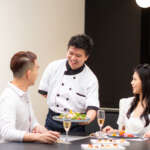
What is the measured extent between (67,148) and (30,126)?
542mm

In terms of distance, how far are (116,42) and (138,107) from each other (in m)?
2.25

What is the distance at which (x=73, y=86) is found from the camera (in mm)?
3389

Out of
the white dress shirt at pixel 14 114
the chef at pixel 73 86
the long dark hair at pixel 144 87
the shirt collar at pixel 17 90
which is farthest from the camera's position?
the long dark hair at pixel 144 87

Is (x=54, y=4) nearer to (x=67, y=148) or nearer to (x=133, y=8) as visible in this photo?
(x=133, y=8)

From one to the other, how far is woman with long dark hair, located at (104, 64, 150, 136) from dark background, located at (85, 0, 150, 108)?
1880 mm

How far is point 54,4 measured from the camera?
528cm

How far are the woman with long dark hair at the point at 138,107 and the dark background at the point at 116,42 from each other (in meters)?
1.88

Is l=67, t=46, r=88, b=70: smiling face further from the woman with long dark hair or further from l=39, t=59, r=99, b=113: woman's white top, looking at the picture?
the woman with long dark hair

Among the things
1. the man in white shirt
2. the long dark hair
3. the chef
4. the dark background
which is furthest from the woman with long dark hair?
the dark background

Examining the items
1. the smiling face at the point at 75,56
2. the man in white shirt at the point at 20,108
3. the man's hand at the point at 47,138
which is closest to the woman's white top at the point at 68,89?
A: the smiling face at the point at 75,56

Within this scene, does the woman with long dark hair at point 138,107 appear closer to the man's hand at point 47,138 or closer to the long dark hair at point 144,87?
the long dark hair at point 144,87

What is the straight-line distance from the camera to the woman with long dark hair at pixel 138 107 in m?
3.41

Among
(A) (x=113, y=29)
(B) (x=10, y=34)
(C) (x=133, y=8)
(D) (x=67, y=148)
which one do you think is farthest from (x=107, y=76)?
(D) (x=67, y=148)

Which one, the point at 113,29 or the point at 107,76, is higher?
the point at 113,29
